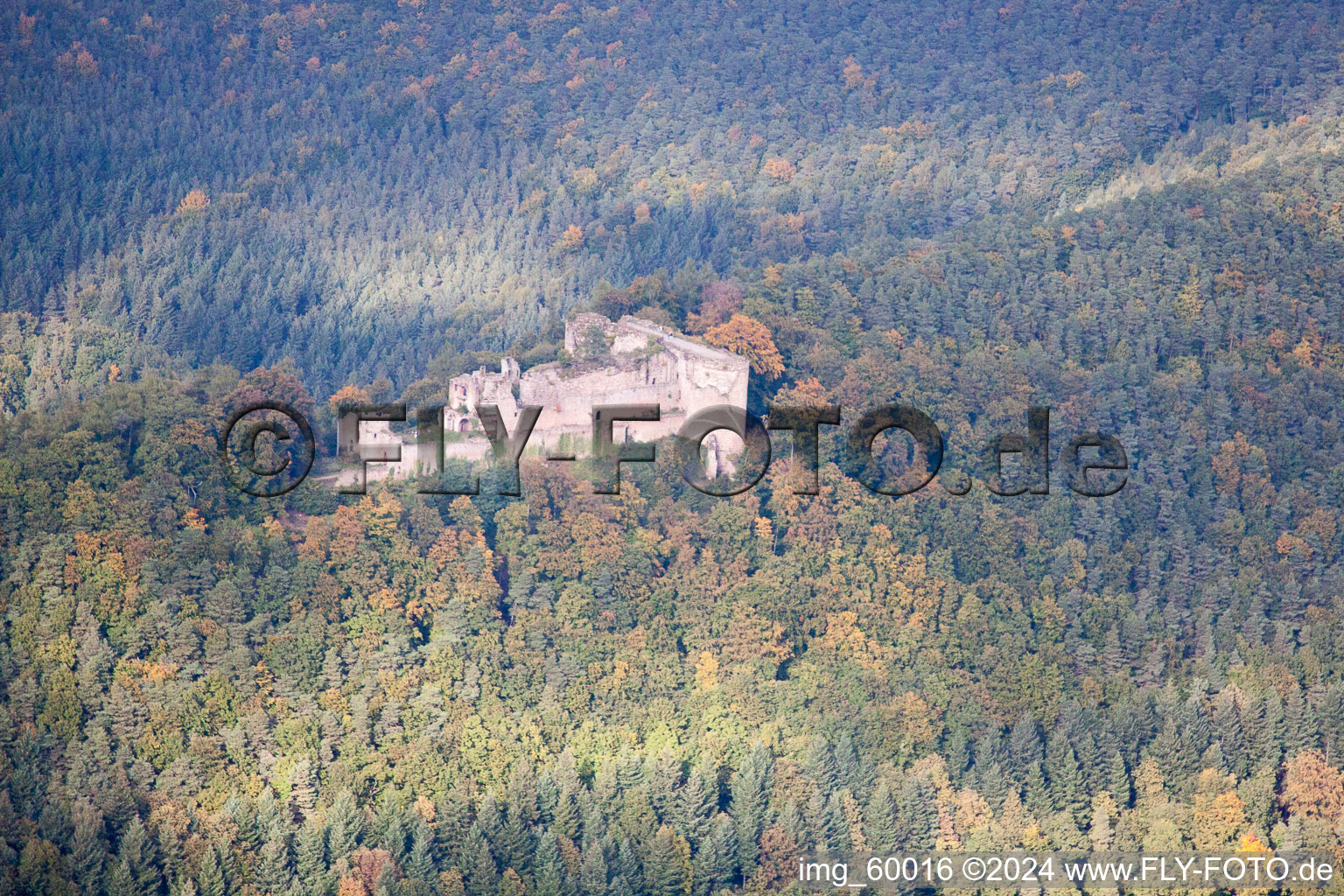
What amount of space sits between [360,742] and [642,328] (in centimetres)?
1332

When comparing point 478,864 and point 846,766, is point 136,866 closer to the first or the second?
point 478,864

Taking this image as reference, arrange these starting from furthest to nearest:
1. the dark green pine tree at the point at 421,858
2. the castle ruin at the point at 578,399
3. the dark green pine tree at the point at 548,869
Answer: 1. the castle ruin at the point at 578,399
2. the dark green pine tree at the point at 548,869
3. the dark green pine tree at the point at 421,858

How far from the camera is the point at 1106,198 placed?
87.3 metres

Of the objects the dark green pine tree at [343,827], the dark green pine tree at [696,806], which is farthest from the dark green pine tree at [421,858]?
the dark green pine tree at [696,806]

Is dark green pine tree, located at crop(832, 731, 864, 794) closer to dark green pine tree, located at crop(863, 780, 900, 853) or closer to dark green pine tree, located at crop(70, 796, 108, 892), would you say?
dark green pine tree, located at crop(863, 780, 900, 853)

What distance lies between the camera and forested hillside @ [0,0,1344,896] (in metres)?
56.4

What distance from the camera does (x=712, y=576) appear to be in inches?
2392

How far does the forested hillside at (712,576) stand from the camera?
185ft

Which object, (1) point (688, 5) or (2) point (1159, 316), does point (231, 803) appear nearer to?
(2) point (1159, 316)

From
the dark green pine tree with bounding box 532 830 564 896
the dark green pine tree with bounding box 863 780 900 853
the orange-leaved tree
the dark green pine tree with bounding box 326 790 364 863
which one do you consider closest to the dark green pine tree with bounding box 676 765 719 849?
the dark green pine tree with bounding box 532 830 564 896

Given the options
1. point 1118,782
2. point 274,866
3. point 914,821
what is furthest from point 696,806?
point 1118,782

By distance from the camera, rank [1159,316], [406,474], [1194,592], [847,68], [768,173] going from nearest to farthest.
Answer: [406,474]
[1194,592]
[1159,316]
[768,173]
[847,68]

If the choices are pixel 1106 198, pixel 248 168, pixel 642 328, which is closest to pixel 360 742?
pixel 642 328

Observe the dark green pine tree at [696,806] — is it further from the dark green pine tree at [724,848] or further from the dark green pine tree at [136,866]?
the dark green pine tree at [136,866]
